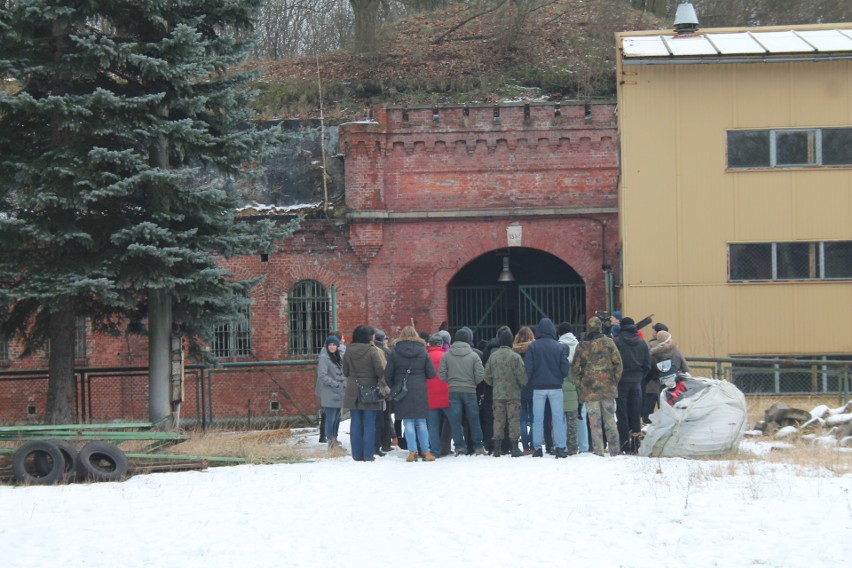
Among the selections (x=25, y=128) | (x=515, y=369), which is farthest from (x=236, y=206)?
(x=515, y=369)

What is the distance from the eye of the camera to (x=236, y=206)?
717 inches

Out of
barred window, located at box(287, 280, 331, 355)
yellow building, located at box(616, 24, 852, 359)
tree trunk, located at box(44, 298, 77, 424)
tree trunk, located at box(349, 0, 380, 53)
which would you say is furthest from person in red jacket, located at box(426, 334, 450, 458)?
tree trunk, located at box(349, 0, 380, 53)

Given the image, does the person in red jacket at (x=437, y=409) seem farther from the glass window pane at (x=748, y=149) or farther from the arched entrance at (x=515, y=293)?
the arched entrance at (x=515, y=293)

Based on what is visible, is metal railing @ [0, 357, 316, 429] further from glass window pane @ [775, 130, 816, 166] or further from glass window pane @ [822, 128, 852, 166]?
glass window pane @ [822, 128, 852, 166]

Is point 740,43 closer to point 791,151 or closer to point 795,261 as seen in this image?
point 791,151

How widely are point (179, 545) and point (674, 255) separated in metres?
14.9

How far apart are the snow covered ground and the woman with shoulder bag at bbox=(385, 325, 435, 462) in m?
1.42

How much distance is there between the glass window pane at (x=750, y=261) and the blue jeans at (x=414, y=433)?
10196mm

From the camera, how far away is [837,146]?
2302 centimetres

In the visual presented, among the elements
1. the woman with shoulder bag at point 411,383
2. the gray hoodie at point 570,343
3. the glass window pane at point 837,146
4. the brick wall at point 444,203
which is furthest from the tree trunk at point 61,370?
the glass window pane at point 837,146

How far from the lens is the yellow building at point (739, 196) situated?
22875 millimetres

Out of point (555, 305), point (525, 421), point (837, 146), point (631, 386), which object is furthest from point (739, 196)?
point (525, 421)

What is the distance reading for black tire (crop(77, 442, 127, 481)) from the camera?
13.1 m

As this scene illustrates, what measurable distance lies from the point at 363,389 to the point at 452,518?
4196 mm
